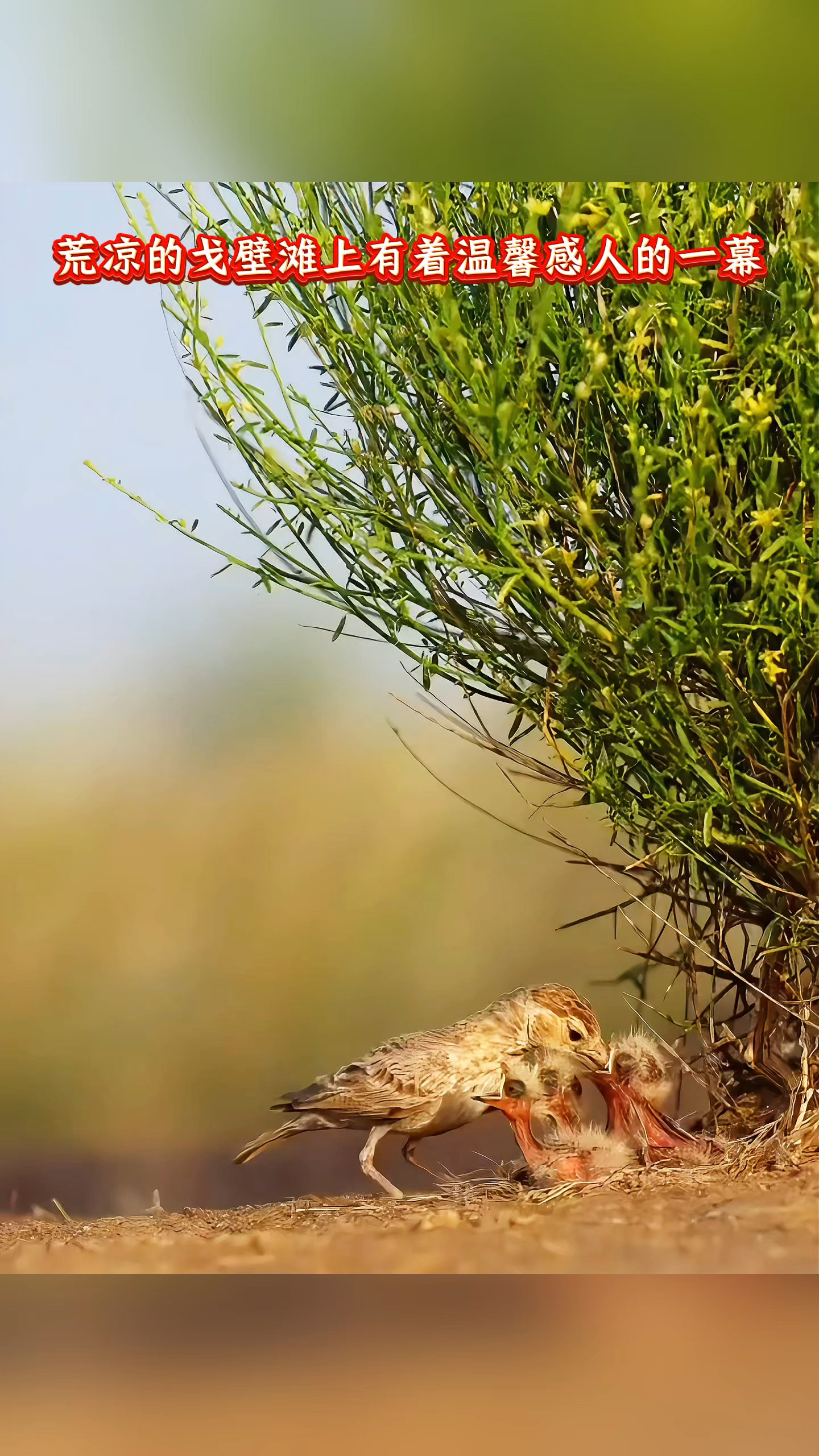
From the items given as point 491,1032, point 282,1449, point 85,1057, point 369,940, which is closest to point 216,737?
point 369,940

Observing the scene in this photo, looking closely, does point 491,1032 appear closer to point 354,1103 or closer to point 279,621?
point 354,1103

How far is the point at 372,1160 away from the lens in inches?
74.3

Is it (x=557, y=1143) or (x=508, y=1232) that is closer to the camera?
(x=508, y=1232)

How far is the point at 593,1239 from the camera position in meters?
1.64

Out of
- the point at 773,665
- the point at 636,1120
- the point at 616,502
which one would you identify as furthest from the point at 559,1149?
the point at 616,502

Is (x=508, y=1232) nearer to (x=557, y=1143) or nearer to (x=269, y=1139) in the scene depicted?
(x=557, y=1143)

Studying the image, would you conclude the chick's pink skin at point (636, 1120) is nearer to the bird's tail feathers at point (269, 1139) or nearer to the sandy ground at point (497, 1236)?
the sandy ground at point (497, 1236)

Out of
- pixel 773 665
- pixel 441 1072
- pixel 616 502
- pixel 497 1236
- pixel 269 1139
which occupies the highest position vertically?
pixel 616 502

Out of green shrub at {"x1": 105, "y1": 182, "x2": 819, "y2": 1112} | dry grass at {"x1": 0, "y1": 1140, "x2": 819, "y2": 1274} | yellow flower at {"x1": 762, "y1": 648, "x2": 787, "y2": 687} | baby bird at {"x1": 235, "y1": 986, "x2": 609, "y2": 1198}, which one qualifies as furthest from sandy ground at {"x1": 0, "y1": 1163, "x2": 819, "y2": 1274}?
yellow flower at {"x1": 762, "y1": 648, "x2": 787, "y2": 687}

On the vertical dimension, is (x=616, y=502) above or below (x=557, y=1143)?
above

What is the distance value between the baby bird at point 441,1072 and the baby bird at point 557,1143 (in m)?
0.04

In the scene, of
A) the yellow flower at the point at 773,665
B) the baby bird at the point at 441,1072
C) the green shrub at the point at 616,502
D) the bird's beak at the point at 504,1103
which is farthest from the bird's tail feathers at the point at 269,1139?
the yellow flower at the point at 773,665

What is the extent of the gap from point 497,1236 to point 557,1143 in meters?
0.26
